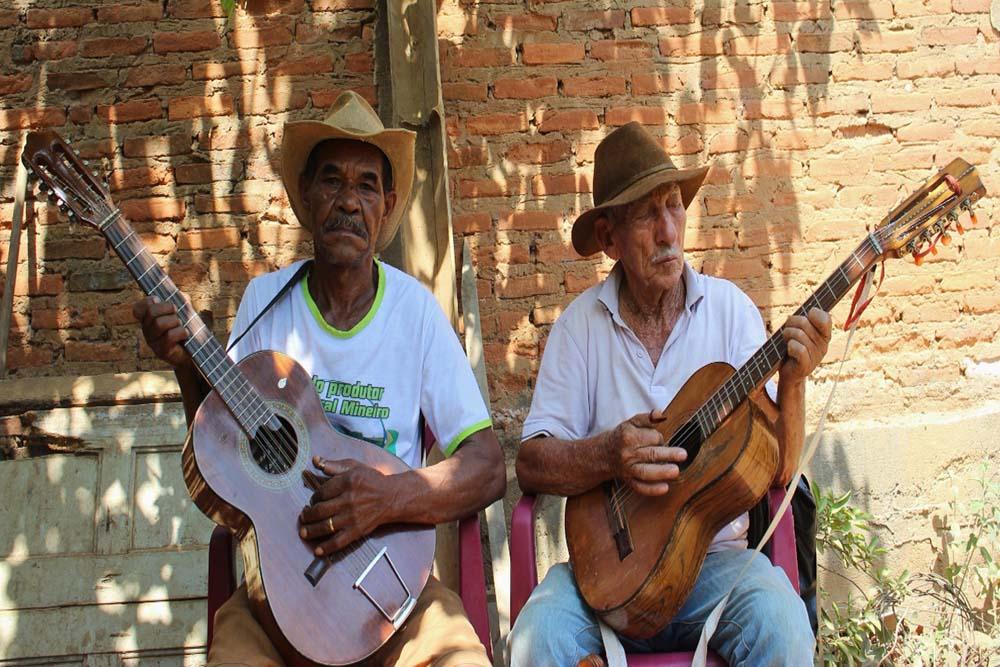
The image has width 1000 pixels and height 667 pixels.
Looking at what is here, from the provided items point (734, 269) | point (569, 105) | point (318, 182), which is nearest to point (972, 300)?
point (734, 269)

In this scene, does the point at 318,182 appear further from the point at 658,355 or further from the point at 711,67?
the point at 711,67

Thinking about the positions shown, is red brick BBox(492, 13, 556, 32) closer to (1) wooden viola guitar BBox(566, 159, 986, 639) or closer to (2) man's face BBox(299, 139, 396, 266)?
(2) man's face BBox(299, 139, 396, 266)

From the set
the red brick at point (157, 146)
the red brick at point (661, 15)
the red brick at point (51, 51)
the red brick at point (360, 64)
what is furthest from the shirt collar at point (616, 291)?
the red brick at point (51, 51)

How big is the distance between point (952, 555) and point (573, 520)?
1957mm

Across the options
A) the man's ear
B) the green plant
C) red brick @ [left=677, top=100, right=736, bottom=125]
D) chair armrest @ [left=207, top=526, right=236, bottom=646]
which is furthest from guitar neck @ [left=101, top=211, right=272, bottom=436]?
red brick @ [left=677, top=100, right=736, bottom=125]

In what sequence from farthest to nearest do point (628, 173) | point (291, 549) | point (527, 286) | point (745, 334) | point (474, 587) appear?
1. point (527, 286)
2. point (628, 173)
3. point (745, 334)
4. point (474, 587)
5. point (291, 549)

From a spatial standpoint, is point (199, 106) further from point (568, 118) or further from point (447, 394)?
point (447, 394)

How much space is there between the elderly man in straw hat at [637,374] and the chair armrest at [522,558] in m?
0.05

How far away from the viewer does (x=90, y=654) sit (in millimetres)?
3594

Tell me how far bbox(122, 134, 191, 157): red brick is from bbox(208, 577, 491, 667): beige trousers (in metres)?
2.10

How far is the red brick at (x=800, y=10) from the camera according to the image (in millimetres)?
4305

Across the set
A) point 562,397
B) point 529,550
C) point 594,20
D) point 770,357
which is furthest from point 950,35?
point 529,550

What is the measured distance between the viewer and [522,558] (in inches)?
112

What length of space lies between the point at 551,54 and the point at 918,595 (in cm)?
248
